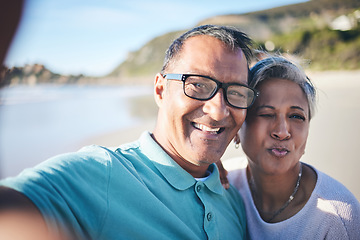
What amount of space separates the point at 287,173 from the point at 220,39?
133 centimetres

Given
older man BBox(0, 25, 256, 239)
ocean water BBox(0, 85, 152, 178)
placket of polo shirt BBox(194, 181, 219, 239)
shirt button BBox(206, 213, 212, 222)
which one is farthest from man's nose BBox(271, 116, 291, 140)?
ocean water BBox(0, 85, 152, 178)

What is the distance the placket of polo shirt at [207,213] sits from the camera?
1.87 m

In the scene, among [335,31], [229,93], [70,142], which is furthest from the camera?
Answer: [335,31]

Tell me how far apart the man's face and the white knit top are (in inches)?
32.5

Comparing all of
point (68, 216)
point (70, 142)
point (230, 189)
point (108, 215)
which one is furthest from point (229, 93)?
point (70, 142)

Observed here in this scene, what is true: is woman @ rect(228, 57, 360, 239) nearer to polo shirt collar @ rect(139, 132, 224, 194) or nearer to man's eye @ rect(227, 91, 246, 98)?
man's eye @ rect(227, 91, 246, 98)

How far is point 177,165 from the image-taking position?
2014mm

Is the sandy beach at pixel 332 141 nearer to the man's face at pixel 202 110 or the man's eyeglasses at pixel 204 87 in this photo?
the man's face at pixel 202 110

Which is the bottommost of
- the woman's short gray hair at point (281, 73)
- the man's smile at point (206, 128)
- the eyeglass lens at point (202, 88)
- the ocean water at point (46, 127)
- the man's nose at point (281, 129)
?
the ocean water at point (46, 127)

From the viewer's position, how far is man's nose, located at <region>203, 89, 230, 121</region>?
202 centimetres

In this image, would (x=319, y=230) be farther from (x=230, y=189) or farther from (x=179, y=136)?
(x=179, y=136)

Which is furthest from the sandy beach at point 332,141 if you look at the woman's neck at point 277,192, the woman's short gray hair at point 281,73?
the woman's short gray hair at point 281,73

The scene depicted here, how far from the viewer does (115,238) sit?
1.50 meters

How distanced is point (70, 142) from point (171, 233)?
645 cm
